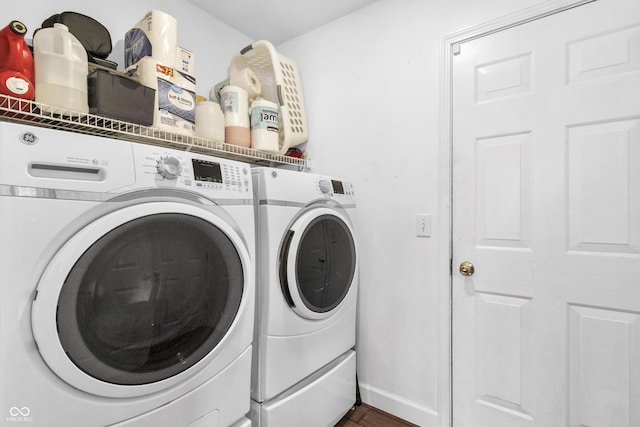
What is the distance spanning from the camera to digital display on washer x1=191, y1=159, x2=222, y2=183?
3.40 ft

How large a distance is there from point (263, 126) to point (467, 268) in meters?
1.29

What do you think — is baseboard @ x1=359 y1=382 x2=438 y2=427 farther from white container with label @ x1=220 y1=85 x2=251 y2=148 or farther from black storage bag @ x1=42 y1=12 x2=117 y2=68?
black storage bag @ x1=42 y1=12 x2=117 y2=68

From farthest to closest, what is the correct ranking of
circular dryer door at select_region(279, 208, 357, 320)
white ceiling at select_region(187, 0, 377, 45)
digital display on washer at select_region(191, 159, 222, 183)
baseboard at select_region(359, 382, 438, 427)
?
white ceiling at select_region(187, 0, 377, 45) → baseboard at select_region(359, 382, 438, 427) → circular dryer door at select_region(279, 208, 357, 320) → digital display on washer at select_region(191, 159, 222, 183)

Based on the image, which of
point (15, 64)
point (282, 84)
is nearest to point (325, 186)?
point (282, 84)

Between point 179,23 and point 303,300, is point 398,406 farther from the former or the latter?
point 179,23

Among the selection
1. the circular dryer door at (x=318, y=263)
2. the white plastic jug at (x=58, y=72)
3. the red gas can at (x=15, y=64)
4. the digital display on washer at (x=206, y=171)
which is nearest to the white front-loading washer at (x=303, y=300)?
the circular dryer door at (x=318, y=263)

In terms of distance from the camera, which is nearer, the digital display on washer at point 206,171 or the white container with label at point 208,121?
the digital display on washer at point 206,171

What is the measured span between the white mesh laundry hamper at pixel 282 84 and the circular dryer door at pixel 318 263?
2.10ft

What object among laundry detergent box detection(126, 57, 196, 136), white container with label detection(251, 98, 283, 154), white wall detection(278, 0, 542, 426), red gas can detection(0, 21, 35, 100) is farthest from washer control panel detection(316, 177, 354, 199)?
red gas can detection(0, 21, 35, 100)

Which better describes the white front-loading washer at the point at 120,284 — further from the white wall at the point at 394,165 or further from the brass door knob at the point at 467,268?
the brass door knob at the point at 467,268

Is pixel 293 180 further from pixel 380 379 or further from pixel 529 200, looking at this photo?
pixel 380 379

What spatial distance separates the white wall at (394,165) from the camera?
164 centimetres

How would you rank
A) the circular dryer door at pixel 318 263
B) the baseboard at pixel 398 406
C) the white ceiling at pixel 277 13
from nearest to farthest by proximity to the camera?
the circular dryer door at pixel 318 263 < the baseboard at pixel 398 406 < the white ceiling at pixel 277 13

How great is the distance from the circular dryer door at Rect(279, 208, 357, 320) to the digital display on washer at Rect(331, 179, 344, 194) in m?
0.13
